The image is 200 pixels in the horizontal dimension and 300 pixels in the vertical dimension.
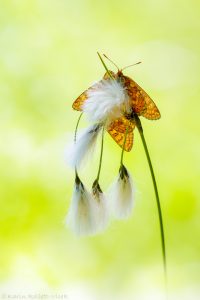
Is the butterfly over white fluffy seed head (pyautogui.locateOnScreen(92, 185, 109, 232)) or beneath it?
over

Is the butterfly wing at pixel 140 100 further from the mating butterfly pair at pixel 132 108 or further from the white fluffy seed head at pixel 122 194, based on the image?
the white fluffy seed head at pixel 122 194

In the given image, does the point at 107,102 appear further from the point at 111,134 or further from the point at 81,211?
the point at 81,211

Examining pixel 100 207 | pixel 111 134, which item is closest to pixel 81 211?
pixel 100 207

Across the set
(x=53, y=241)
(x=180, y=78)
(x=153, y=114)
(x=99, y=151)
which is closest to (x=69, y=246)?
(x=53, y=241)

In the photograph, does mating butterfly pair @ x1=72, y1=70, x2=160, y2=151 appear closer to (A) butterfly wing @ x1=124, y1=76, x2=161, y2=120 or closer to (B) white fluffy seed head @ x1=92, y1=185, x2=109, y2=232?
(A) butterfly wing @ x1=124, y1=76, x2=161, y2=120

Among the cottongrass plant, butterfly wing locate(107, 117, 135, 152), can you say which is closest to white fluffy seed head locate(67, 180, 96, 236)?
the cottongrass plant
